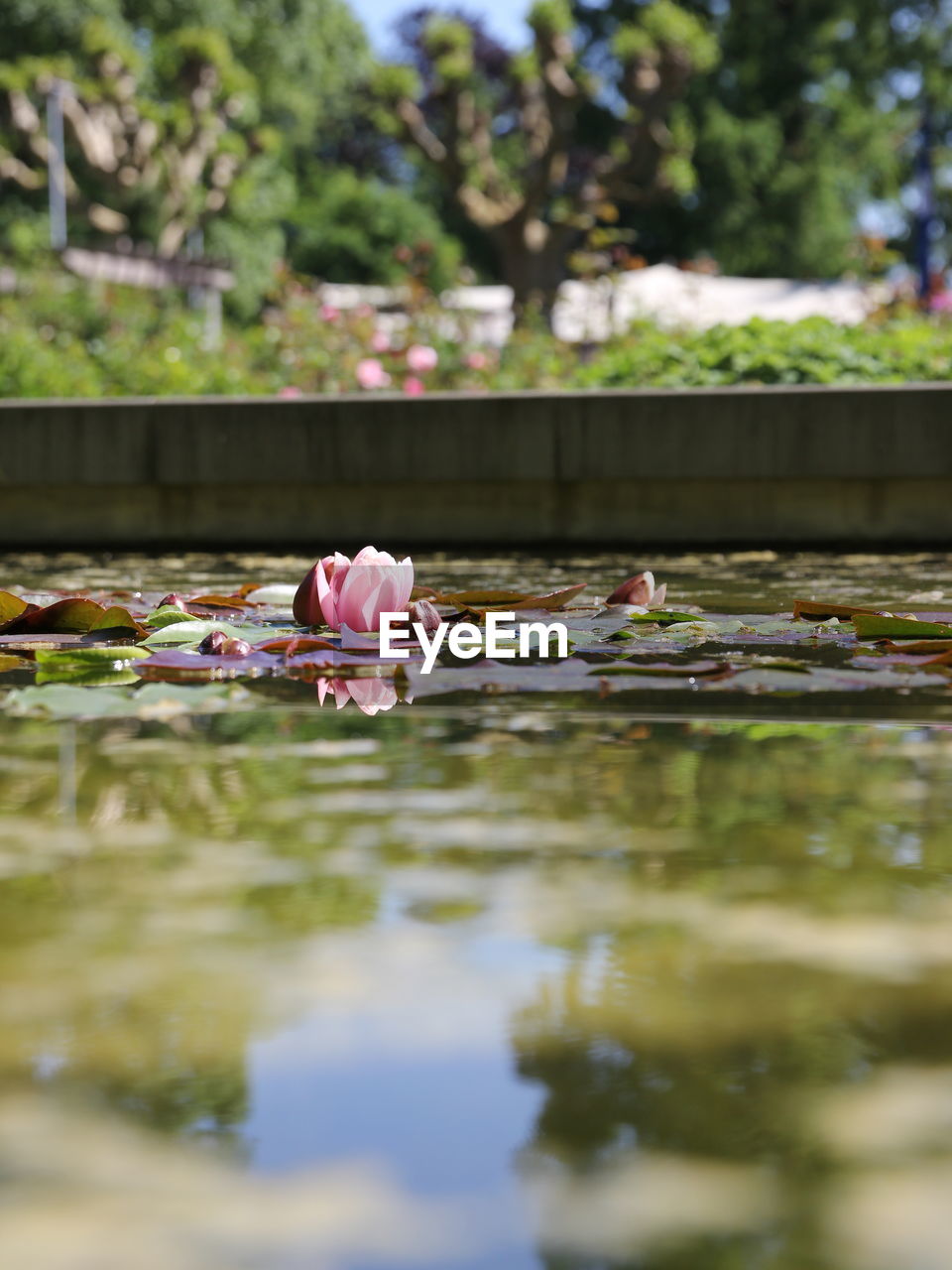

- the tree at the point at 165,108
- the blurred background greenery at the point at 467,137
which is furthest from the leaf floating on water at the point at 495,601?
the tree at the point at 165,108

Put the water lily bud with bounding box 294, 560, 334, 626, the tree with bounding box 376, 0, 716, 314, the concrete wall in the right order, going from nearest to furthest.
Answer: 1. the water lily bud with bounding box 294, 560, 334, 626
2. the concrete wall
3. the tree with bounding box 376, 0, 716, 314

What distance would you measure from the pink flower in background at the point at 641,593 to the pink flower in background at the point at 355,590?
1.68 ft

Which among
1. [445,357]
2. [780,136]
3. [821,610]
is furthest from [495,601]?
[780,136]

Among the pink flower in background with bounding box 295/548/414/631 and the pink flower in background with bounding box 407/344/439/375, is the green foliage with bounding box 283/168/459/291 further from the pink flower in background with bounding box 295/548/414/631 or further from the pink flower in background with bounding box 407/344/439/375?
the pink flower in background with bounding box 295/548/414/631

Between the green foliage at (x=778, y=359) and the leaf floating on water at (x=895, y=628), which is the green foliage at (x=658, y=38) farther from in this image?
the leaf floating on water at (x=895, y=628)

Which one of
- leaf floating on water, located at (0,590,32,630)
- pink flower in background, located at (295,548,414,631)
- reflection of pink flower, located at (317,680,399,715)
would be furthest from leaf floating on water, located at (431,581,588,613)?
leaf floating on water, located at (0,590,32,630)

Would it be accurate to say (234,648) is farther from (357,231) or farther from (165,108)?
(357,231)

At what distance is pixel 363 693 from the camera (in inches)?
97.3

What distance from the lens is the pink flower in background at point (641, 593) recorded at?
3199 mm

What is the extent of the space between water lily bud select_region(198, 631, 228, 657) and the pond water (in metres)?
0.84

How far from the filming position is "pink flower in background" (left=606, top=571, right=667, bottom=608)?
10.5 feet

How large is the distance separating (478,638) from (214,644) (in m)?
0.46

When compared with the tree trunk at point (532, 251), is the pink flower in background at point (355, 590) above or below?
below

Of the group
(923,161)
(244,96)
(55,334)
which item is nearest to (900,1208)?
(55,334)
